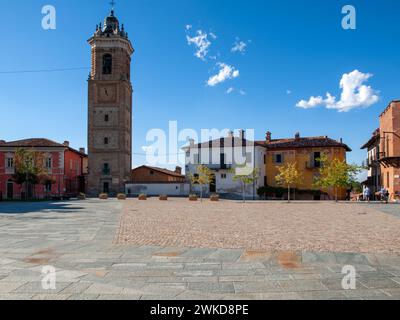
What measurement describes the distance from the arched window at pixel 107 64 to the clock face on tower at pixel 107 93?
2048 millimetres

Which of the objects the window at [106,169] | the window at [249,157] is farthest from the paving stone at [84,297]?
the window at [106,169]

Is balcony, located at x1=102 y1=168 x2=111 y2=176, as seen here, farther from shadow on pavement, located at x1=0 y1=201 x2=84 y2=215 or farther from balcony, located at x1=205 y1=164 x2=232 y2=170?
shadow on pavement, located at x1=0 y1=201 x2=84 y2=215

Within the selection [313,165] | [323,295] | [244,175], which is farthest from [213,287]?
[313,165]

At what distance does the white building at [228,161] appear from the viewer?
4394 centimetres

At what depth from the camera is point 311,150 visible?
44656 millimetres

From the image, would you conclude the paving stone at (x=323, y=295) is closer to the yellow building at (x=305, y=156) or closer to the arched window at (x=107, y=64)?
the yellow building at (x=305, y=156)

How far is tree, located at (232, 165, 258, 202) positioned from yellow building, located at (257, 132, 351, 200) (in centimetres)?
504

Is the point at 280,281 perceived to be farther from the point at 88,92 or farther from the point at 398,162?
the point at 88,92

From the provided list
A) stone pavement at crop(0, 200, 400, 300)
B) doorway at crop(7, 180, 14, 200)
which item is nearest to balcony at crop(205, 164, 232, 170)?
doorway at crop(7, 180, 14, 200)

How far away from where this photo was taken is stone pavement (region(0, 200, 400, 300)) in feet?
15.5

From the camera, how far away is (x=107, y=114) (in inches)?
1885

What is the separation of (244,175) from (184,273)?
3600 centimetres
